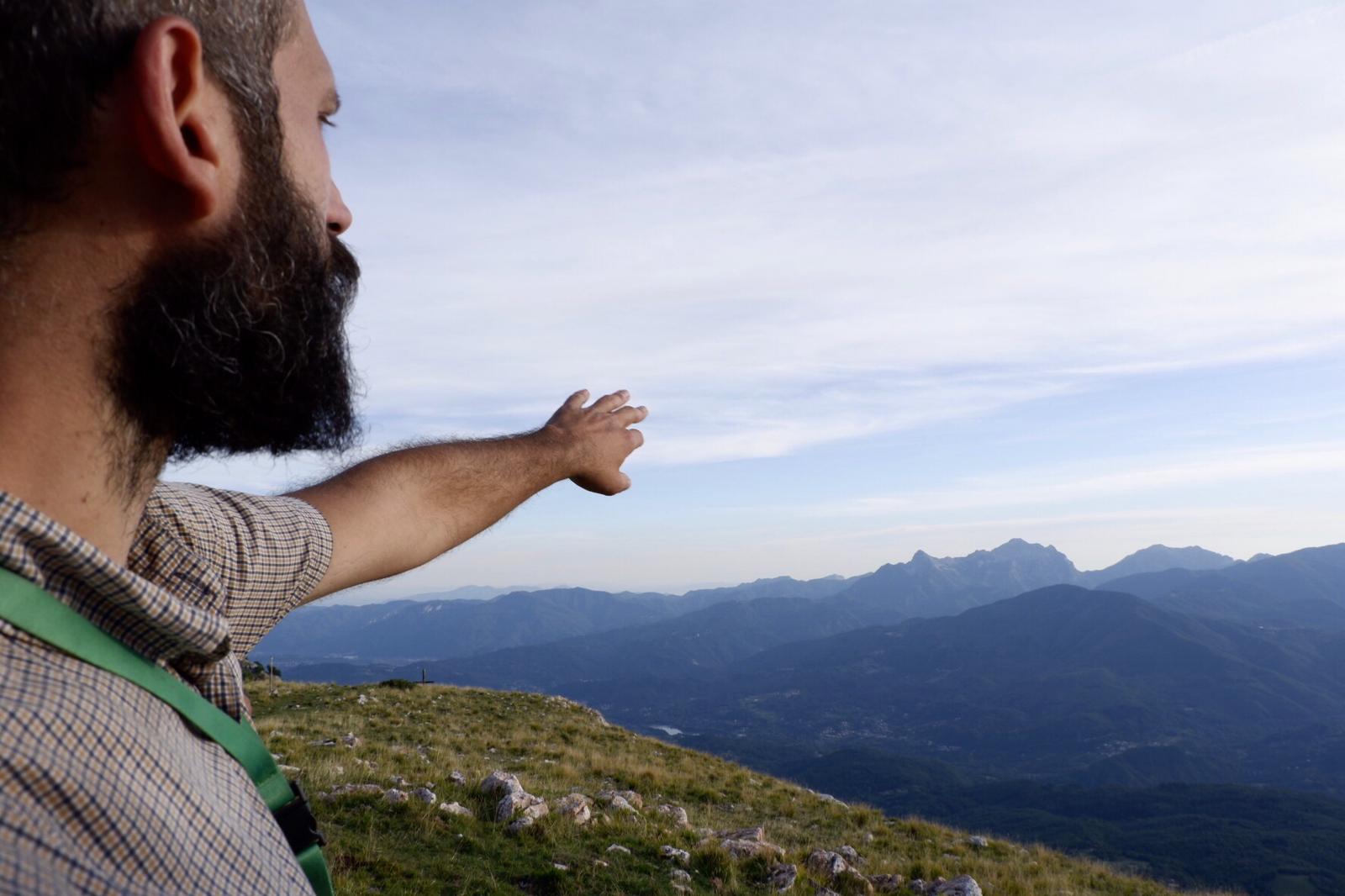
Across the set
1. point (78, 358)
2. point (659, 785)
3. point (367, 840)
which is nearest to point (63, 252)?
point (78, 358)

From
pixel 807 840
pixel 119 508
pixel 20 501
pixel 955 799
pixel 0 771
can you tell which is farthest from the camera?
pixel 955 799

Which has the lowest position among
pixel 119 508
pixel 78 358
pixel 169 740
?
pixel 169 740

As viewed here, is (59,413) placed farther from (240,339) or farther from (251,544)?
(251,544)

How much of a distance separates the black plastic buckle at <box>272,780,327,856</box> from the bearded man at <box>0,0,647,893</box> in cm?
15

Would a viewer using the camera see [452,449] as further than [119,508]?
Yes

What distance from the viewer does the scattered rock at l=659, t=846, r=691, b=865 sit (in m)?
9.77

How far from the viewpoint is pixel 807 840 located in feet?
43.1

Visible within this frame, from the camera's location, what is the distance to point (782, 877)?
9.54 metres

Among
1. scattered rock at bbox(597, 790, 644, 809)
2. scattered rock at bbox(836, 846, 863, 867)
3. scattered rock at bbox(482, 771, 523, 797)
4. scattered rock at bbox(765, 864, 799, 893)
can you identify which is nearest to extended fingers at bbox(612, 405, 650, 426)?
scattered rock at bbox(765, 864, 799, 893)

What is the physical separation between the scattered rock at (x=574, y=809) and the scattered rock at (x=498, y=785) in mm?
576

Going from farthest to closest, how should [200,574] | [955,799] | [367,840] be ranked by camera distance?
[955,799]
[367,840]
[200,574]

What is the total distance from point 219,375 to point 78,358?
0.19m

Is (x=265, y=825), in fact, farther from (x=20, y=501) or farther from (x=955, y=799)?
(x=955, y=799)

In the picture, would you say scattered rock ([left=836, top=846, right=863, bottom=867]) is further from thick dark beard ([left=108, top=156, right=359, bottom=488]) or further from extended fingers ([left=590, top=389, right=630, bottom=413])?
thick dark beard ([left=108, top=156, right=359, bottom=488])
